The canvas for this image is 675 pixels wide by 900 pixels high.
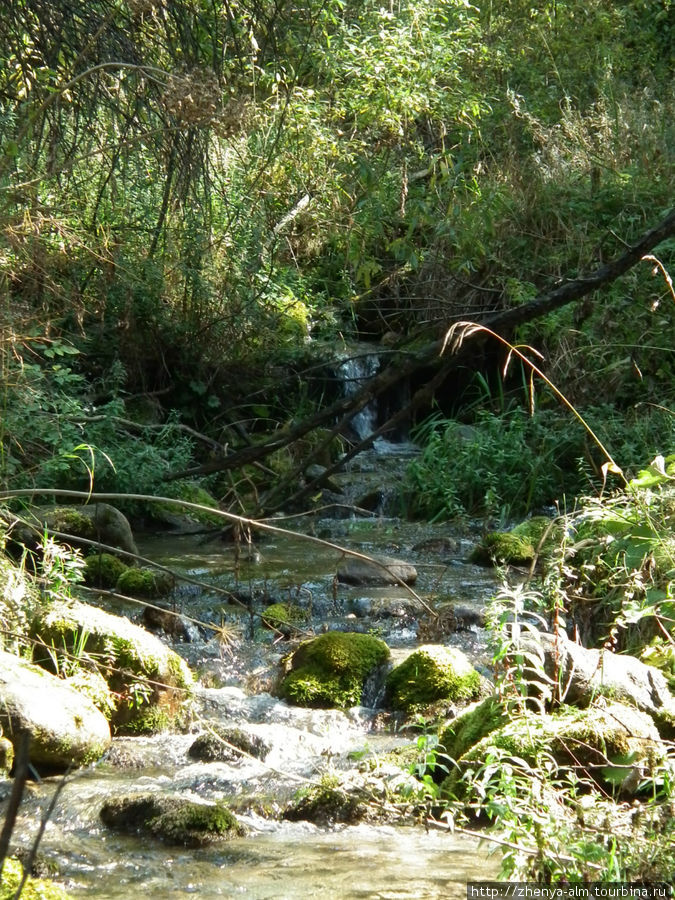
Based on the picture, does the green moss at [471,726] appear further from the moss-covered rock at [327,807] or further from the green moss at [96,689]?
the green moss at [96,689]

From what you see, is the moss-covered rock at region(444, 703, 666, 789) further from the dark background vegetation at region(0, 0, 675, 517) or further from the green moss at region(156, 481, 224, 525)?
the green moss at region(156, 481, 224, 525)

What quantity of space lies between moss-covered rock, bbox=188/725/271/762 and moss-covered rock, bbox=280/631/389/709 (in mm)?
705

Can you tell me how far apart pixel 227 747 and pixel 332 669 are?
3.84 feet

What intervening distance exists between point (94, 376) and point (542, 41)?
30.7ft

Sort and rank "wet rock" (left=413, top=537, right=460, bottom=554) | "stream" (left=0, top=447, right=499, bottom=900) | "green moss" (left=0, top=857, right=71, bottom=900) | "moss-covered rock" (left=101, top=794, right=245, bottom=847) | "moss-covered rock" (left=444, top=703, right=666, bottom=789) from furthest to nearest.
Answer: "wet rock" (left=413, top=537, right=460, bottom=554) → "moss-covered rock" (left=101, top=794, right=245, bottom=847) → "moss-covered rock" (left=444, top=703, right=666, bottom=789) → "stream" (left=0, top=447, right=499, bottom=900) → "green moss" (left=0, top=857, right=71, bottom=900)

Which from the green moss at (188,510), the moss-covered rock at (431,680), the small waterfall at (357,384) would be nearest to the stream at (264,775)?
the moss-covered rock at (431,680)

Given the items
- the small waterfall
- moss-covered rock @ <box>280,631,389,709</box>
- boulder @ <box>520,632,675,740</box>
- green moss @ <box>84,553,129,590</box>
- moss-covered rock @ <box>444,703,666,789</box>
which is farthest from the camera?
the small waterfall

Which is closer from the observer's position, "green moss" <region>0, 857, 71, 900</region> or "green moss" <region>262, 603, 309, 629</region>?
"green moss" <region>0, 857, 71, 900</region>

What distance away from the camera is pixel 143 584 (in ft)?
24.6

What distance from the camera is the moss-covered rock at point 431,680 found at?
5.73m

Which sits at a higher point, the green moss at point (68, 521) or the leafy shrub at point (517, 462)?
the leafy shrub at point (517, 462)

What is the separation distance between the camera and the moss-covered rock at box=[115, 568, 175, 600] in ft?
24.5

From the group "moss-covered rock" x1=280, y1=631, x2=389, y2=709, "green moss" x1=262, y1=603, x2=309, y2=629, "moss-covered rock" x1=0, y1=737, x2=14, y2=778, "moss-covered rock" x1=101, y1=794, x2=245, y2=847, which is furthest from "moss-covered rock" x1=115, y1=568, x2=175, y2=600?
"moss-covered rock" x1=101, y1=794, x2=245, y2=847

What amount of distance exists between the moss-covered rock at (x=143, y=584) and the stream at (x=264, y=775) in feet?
0.44
